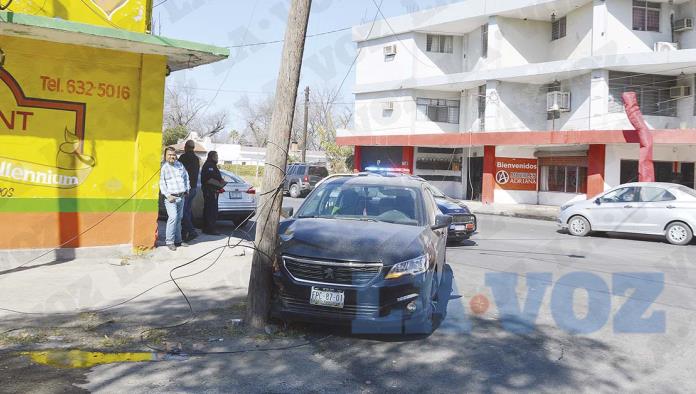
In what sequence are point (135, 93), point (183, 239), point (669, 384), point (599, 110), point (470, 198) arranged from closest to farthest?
1. point (669, 384)
2. point (135, 93)
3. point (183, 239)
4. point (599, 110)
5. point (470, 198)

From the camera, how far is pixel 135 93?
28.5 feet

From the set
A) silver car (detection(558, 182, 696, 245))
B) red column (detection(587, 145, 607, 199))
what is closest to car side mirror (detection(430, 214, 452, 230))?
silver car (detection(558, 182, 696, 245))

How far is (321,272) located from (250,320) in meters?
0.97

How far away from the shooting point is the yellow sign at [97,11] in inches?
305

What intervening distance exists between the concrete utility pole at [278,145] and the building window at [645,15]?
921 inches

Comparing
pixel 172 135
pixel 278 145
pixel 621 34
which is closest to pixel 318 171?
pixel 621 34

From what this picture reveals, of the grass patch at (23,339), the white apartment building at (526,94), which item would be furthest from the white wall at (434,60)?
the grass patch at (23,339)

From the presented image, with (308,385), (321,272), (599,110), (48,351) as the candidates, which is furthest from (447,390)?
(599,110)

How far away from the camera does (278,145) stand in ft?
18.2

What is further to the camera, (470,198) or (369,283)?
(470,198)

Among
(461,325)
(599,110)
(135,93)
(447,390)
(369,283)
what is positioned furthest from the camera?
(599,110)

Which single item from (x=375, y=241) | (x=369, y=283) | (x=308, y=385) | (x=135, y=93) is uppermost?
(x=135, y=93)

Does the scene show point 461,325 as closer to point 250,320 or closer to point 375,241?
point 375,241

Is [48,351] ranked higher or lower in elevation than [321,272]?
lower
